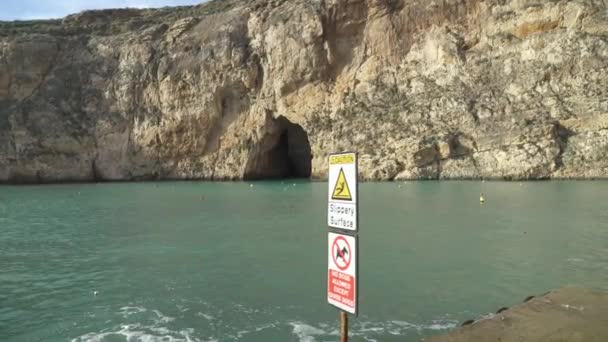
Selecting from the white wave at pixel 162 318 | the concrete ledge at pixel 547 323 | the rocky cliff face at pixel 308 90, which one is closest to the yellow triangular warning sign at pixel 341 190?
the concrete ledge at pixel 547 323

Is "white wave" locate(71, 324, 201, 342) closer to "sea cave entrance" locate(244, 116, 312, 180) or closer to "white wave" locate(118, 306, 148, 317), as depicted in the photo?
"white wave" locate(118, 306, 148, 317)

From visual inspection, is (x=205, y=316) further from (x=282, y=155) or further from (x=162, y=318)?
(x=282, y=155)

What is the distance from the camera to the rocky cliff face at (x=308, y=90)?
124ft

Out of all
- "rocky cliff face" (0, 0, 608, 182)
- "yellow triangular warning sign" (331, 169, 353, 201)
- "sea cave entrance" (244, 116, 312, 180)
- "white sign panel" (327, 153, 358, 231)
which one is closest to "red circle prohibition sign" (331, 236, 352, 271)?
"white sign panel" (327, 153, 358, 231)

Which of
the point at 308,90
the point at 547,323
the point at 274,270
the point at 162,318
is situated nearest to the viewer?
the point at 547,323

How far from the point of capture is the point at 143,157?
5572 centimetres

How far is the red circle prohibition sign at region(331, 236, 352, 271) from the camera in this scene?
12.9 ft

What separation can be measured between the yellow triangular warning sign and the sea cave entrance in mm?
48129

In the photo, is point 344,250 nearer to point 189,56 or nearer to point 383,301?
point 383,301

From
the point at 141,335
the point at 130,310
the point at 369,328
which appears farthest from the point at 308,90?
the point at 141,335

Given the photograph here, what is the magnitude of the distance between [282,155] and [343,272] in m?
55.1

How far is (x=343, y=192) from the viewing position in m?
3.95

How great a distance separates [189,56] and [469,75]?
30.6 metres

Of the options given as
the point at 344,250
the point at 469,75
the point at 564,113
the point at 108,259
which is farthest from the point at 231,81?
the point at 344,250
